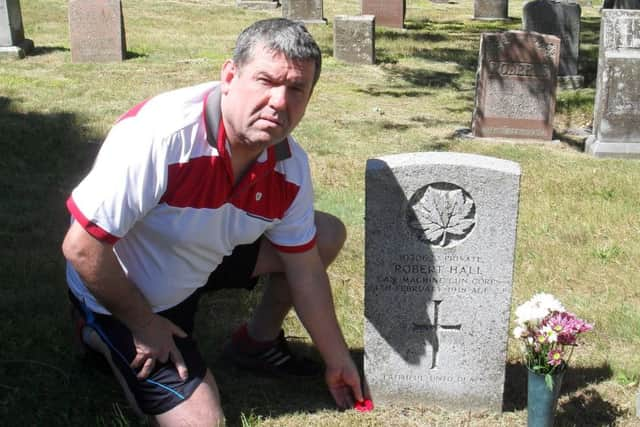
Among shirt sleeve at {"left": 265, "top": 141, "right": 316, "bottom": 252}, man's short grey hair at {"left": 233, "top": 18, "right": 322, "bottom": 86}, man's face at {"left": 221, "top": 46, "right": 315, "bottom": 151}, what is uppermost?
man's short grey hair at {"left": 233, "top": 18, "right": 322, "bottom": 86}

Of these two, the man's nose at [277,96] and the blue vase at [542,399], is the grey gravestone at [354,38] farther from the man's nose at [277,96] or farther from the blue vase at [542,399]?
the man's nose at [277,96]

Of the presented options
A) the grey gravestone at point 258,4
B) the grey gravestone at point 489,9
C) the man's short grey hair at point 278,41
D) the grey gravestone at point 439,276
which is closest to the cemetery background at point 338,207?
the grey gravestone at point 439,276

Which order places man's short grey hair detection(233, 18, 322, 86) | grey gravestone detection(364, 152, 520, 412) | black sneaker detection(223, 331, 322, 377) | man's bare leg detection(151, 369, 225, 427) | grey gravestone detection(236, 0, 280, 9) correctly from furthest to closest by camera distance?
grey gravestone detection(236, 0, 280, 9)
black sneaker detection(223, 331, 322, 377)
grey gravestone detection(364, 152, 520, 412)
man's bare leg detection(151, 369, 225, 427)
man's short grey hair detection(233, 18, 322, 86)

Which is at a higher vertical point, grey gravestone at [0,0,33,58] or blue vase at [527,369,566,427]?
grey gravestone at [0,0,33,58]

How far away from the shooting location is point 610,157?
8.15 m

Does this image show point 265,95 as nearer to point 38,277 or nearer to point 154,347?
point 154,347

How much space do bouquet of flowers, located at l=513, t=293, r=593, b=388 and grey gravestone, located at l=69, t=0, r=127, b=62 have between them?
9.55 m

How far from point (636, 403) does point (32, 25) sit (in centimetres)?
1345

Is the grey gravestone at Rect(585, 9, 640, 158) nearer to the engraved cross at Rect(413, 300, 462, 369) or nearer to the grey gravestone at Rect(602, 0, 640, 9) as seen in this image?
the grey gravestone at Rect(602, 0, 640, 9)

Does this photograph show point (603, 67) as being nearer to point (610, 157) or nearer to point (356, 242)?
point (610, 157)

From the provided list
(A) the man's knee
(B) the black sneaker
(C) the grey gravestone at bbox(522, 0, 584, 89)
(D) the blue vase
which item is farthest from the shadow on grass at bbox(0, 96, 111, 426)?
(C) the grey gravestone at bbox(522, 0, 584, 89)

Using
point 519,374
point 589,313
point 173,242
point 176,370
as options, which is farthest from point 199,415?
point 589,313

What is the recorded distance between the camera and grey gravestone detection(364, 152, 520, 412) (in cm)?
342

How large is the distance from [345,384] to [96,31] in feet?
30.2
